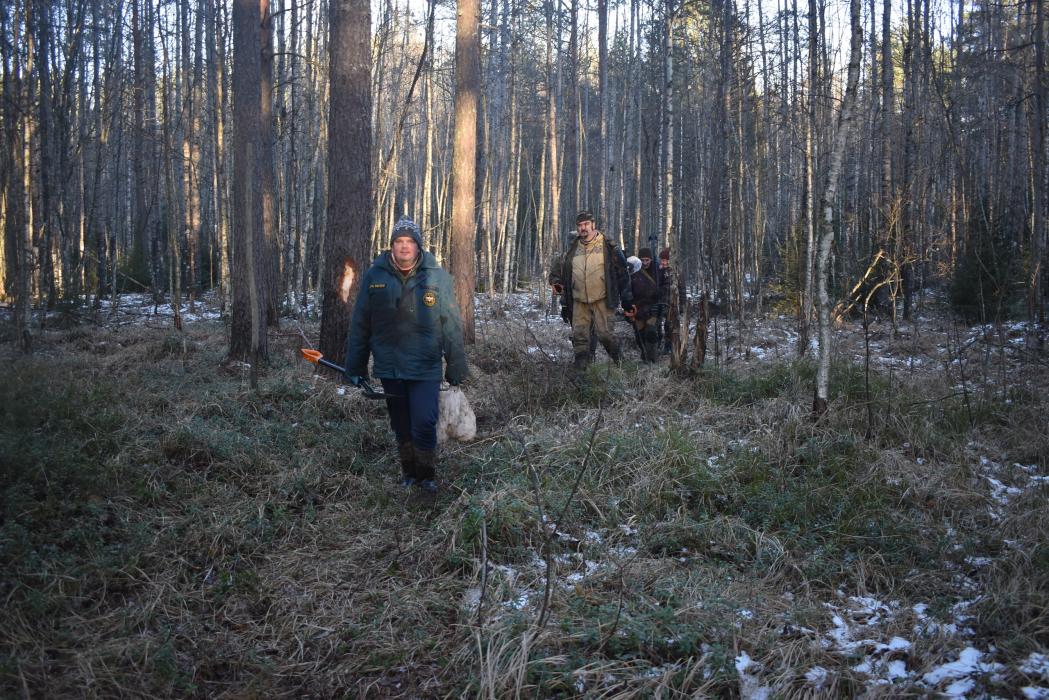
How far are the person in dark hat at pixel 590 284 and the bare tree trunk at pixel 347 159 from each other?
2453 mm

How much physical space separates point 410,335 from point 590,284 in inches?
153

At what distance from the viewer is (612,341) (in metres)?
8.45

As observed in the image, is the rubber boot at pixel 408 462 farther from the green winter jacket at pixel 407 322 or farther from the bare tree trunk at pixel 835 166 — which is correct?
the bare tree trunk at pixel 835 166

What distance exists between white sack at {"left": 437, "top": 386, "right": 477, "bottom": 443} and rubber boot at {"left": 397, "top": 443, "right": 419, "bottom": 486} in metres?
0.98

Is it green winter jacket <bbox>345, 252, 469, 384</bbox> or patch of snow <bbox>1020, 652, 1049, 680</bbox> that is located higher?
green winter jacket <bbox>345, 252, 469, 384</bbox>

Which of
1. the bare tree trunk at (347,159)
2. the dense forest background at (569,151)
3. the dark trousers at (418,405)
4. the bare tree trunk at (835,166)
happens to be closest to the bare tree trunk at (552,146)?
the dense forest background at (569,151)

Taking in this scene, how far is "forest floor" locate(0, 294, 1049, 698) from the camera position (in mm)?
2961

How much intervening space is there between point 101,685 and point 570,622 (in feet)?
6.48

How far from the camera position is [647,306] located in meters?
9.83

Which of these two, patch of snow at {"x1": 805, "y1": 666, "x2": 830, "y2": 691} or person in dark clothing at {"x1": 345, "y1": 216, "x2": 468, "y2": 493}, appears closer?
patch of snow at {"x1": 805, "y1": 666, "x2": 830, "y2": 691}

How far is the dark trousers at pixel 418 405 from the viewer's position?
4863 millimetres

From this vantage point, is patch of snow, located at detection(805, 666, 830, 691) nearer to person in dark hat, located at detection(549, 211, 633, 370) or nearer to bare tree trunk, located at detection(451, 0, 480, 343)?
person in dark hat, located at detection(549, 211, 633, 370)

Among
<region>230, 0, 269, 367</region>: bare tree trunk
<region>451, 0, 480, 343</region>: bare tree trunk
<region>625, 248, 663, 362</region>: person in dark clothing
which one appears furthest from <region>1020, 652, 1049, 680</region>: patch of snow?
<region>451, 0, 480, 343</region>: bare tree trunk

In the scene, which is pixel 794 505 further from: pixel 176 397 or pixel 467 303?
pixel 467 303
